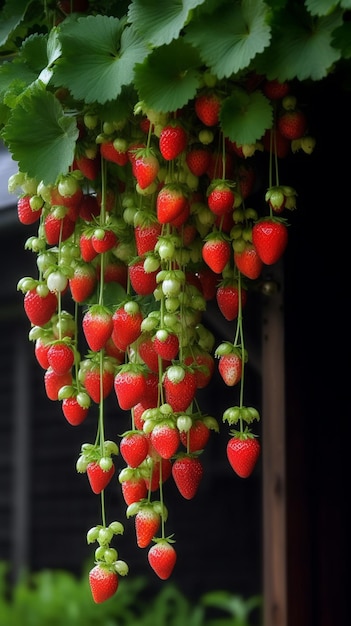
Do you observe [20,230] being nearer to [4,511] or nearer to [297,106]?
[297,106]

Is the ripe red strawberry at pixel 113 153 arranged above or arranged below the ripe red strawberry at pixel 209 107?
below

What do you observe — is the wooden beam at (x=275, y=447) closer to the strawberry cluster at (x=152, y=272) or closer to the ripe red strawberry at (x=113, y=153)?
the strawberry cluster at (x=152, y=272)

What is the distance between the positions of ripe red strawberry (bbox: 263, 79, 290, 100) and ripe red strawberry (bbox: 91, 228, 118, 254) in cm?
24

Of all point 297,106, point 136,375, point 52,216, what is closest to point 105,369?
point 136,375

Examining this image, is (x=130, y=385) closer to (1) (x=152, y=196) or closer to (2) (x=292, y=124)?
(1) (x=152, y=196)

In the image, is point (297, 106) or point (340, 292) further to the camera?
point (340, 292)

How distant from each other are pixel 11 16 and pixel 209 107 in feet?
1.19

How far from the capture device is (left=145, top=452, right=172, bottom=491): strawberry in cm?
122

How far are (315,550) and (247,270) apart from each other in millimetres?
661

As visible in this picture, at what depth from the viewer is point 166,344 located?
1.17m

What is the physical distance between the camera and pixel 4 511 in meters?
5.46

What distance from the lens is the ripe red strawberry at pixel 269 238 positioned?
1.16 m

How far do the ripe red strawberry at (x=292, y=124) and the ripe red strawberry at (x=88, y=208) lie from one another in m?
0.26

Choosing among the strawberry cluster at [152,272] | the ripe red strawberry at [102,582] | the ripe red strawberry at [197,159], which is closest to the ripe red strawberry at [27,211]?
the strawberry cluster at [152,272]
